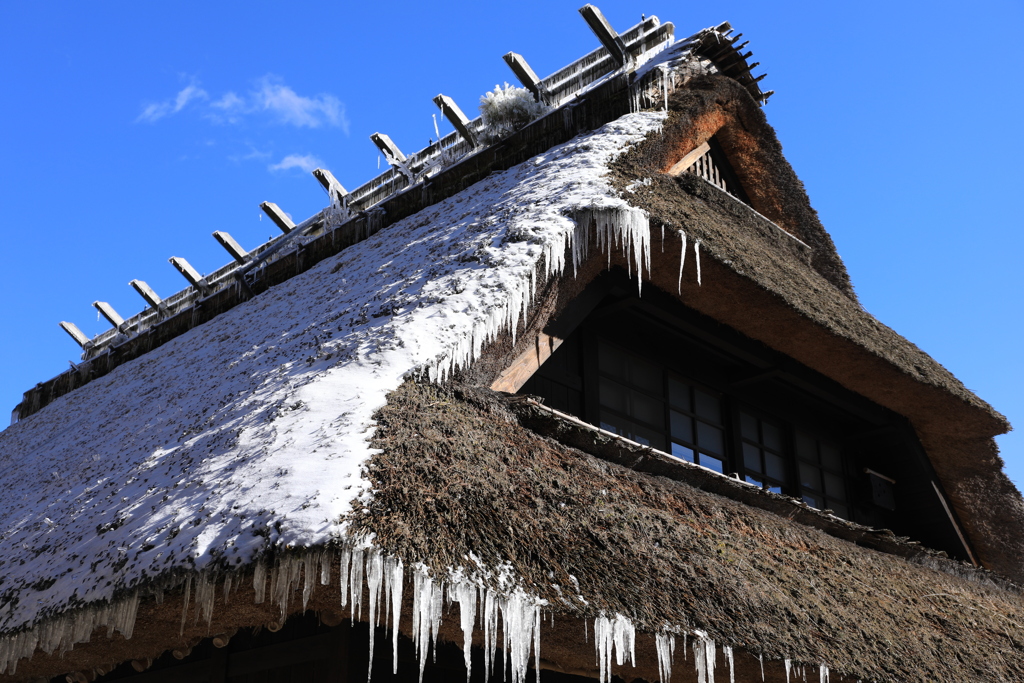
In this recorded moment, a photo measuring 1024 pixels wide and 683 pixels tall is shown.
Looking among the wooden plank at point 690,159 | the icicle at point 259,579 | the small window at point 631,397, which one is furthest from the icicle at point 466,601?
the wooden plank at point 690,159

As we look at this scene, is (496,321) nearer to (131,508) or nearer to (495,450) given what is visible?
(495,450)

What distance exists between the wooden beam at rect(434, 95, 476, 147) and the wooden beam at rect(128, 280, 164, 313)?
389 cm

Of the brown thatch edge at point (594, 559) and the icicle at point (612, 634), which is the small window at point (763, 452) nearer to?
the brown thatch edge at point (594, 559)

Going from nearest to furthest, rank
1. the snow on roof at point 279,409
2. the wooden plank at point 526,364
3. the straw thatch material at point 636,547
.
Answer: the snow on roof at point 279,409 → the straw thatch material at point 636,547 → the wooden plank at point 526,364

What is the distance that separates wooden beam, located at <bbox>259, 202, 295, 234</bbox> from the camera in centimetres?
830

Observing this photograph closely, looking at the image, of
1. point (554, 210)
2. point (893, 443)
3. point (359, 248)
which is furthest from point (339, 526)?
point (893, 443)

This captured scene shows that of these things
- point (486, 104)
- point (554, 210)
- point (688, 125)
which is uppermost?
point (486, 104)

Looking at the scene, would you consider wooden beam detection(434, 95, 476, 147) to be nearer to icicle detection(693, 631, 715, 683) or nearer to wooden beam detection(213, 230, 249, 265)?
wooden beam detection(213, 230, 249, 265)

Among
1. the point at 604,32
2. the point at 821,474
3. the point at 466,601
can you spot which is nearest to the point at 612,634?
the point at 466,601

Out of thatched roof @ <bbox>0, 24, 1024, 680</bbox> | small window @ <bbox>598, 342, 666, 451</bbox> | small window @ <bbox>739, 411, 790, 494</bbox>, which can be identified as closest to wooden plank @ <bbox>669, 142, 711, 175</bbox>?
thatched roof @ <bbox>0, 24, 1024, 680</bbox>

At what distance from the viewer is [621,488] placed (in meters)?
3.59

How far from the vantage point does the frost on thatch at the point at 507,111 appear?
6.05m

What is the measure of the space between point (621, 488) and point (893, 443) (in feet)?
13.7

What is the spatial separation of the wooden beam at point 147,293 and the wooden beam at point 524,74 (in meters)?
4.67
